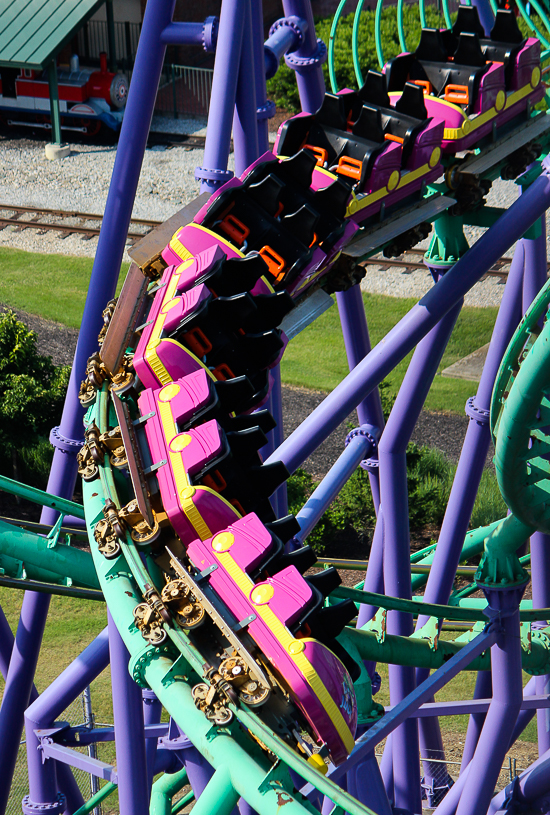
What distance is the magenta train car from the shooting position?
7012 millimetres

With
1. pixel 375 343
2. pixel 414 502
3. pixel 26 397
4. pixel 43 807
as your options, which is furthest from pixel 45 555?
pixel 375 343

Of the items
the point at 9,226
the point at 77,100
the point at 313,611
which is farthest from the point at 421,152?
the point at 77,100

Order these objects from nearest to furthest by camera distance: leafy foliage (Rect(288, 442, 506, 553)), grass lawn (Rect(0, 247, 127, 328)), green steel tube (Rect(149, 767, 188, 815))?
green steel tube (Rect(149, 767, 188, 815)), leafy foliage (Rect(288, 442, 506, 553)), grass lawn (Rect(0, 247, 127, 328))

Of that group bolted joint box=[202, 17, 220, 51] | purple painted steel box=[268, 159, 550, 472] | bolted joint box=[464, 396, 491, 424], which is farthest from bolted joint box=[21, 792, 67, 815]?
bolted joint box=[202, 17, 220, 51]

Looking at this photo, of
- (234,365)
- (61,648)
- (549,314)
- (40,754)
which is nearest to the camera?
(549,314)

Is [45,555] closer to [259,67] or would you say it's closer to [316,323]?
[259,67]

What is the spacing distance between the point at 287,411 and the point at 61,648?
4492 mm

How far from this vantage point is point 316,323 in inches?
671

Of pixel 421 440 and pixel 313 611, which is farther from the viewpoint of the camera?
pixel 421 440

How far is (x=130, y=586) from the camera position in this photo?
425 centimetres

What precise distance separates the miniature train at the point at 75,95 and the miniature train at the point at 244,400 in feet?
48.6

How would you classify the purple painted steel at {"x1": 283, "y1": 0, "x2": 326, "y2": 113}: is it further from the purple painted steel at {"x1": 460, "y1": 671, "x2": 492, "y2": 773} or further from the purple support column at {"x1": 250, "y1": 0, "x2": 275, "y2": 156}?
the purple painted steel at {"x1": 460, "y1": 671, "x2": 492, "y2": 773}

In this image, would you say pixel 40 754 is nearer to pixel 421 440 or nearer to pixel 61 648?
A: pixel 61 648

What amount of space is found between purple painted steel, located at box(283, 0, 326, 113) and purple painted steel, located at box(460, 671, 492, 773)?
15.4ft
